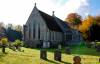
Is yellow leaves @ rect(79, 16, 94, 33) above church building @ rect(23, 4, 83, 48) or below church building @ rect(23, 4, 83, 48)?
above

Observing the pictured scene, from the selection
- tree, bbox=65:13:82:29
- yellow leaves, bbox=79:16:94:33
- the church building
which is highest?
tree, bbox=65:13:82:29

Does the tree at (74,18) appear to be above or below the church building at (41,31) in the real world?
above

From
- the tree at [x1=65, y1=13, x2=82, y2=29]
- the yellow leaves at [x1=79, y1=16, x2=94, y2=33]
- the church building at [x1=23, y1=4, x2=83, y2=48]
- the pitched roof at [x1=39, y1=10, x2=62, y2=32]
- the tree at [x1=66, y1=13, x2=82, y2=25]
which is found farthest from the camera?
the tree at [x1=66, y1=13, x2=82, y2=25]

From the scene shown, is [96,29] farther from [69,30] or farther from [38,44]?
[38,44]

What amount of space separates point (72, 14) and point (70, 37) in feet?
187

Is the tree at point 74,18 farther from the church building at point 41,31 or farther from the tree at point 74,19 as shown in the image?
the church building at point 41,31

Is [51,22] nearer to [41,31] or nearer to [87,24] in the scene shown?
[41,31]

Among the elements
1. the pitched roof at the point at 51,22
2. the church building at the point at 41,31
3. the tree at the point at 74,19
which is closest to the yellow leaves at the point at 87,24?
the tree at the point at 74,19

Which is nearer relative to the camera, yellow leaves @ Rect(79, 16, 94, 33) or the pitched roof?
the pitched roof

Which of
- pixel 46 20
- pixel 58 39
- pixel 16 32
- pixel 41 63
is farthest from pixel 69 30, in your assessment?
pixel 41 63

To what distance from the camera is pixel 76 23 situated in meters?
108

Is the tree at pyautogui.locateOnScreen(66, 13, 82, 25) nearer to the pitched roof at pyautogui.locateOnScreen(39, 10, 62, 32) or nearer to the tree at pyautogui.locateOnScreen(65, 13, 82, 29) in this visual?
the tree at pyautogui.locateOnScreen(65, 13, 82, 29)

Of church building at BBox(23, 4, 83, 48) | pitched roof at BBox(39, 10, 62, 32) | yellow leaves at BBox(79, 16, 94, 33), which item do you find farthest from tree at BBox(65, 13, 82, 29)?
church building at BBox(23, 4, 83, 48)

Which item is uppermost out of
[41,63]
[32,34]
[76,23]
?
[76,23]
